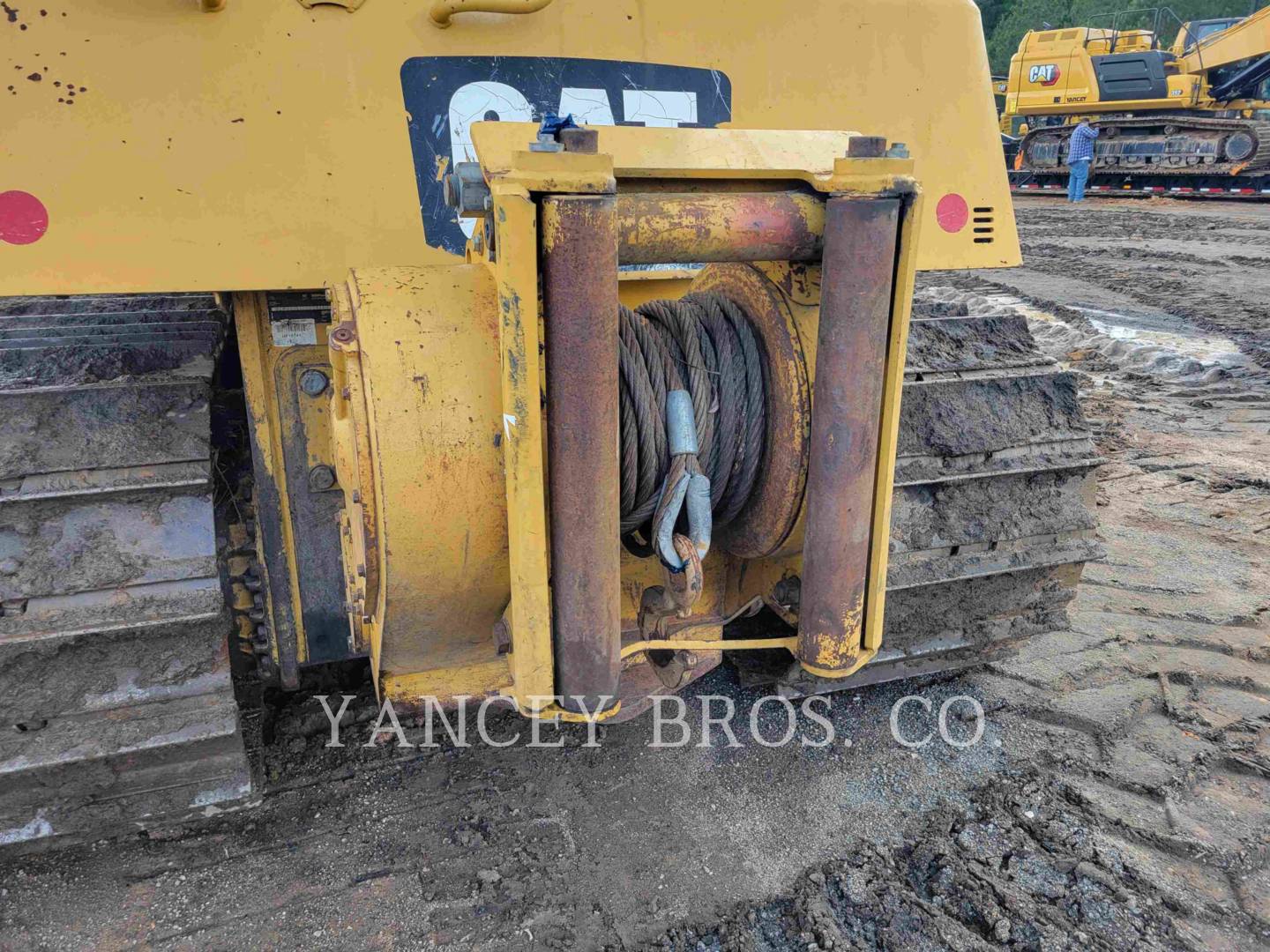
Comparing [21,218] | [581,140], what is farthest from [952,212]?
[21,218]

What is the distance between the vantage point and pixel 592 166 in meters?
1.55

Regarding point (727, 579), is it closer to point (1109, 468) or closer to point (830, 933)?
point (830, 933)

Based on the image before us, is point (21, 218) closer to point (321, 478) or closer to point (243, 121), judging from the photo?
point (243, 121)

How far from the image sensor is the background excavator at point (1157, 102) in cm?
1650

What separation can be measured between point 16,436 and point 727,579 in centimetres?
162

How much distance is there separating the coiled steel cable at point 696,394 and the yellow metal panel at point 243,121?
0.72 m

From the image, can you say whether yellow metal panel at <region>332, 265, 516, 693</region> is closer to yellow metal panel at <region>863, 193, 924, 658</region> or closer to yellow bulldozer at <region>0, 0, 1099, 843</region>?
yellow bulldozer at <region>0, 0, 1099, 843</region>

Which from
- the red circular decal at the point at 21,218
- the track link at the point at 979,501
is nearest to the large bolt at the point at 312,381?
the red circular decal at the point at 21,218

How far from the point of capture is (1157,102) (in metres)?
17.4

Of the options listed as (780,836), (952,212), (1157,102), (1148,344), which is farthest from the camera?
(1157,102)

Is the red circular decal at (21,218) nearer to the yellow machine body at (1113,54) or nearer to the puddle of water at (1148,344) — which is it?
the puddle of water at (1148,344)

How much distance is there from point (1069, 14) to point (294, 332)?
40.4 meters

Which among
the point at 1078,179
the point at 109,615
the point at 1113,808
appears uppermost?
the point at 1078,179

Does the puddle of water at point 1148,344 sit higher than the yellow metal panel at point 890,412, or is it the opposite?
the yellow metal panel at point 890,412
